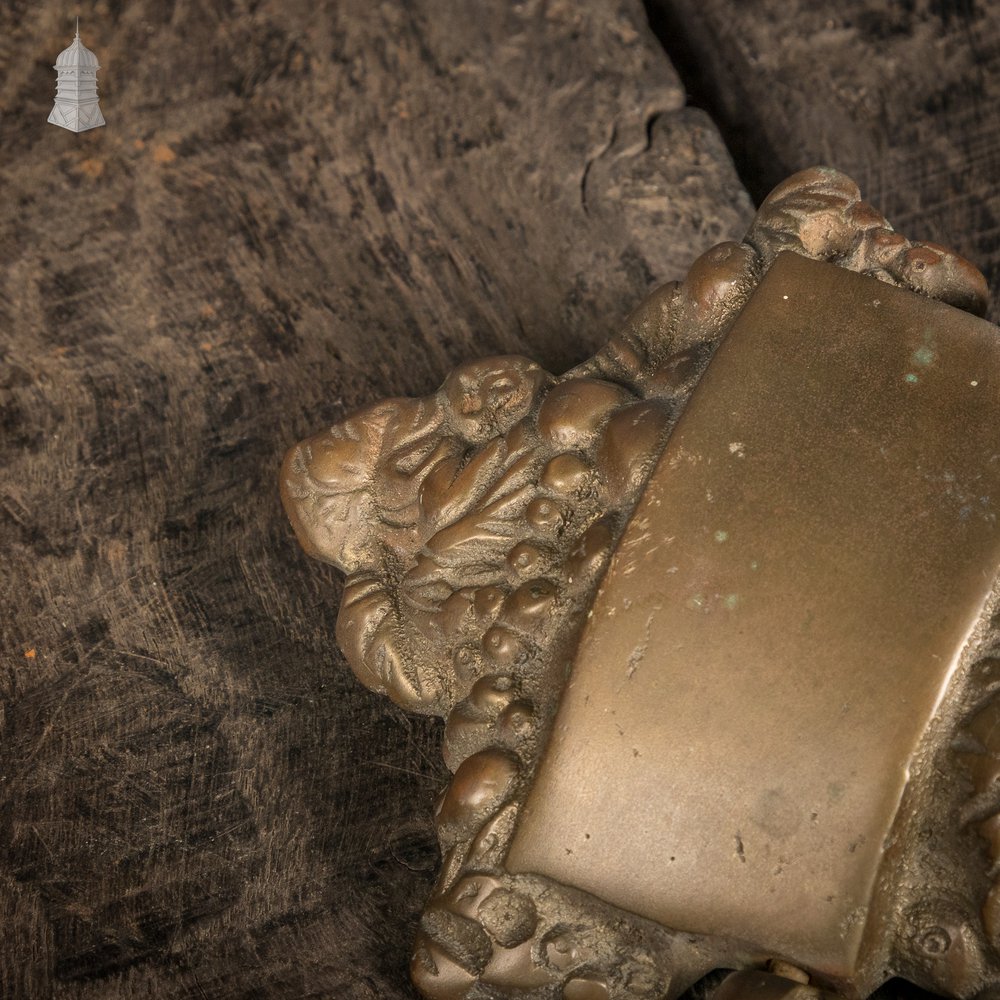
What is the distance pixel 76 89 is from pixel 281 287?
0.27 meters

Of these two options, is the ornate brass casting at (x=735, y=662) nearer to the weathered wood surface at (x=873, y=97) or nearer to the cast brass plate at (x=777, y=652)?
the cast brass plate at (x=777, y=652)

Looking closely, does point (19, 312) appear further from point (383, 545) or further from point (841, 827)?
point (841, 827)

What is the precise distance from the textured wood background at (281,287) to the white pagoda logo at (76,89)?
3cm

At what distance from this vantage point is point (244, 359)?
1.20 m

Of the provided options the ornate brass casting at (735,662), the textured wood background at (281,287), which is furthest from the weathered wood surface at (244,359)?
the ornate brass casting at (735,662)

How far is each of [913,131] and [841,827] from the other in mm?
850

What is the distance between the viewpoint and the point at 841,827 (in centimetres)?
71

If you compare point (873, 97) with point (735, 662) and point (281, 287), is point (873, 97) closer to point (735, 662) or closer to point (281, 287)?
point (281, 287)

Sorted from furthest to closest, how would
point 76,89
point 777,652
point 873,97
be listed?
1. point 873,97
2. point 76,89
3. point 777,652

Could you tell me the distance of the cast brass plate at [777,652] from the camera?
714 mm

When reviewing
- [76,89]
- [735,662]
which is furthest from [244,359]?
[735,662]

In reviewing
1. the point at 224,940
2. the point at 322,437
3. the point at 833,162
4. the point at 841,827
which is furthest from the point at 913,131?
the point at 224,940

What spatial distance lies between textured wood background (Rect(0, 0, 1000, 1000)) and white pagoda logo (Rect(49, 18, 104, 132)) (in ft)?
0.09

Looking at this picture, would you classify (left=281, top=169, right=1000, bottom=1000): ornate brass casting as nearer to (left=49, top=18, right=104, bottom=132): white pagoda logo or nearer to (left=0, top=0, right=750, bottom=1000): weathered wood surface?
(left=0, top=0, right=750, bottom=1000): weathered wood surface
